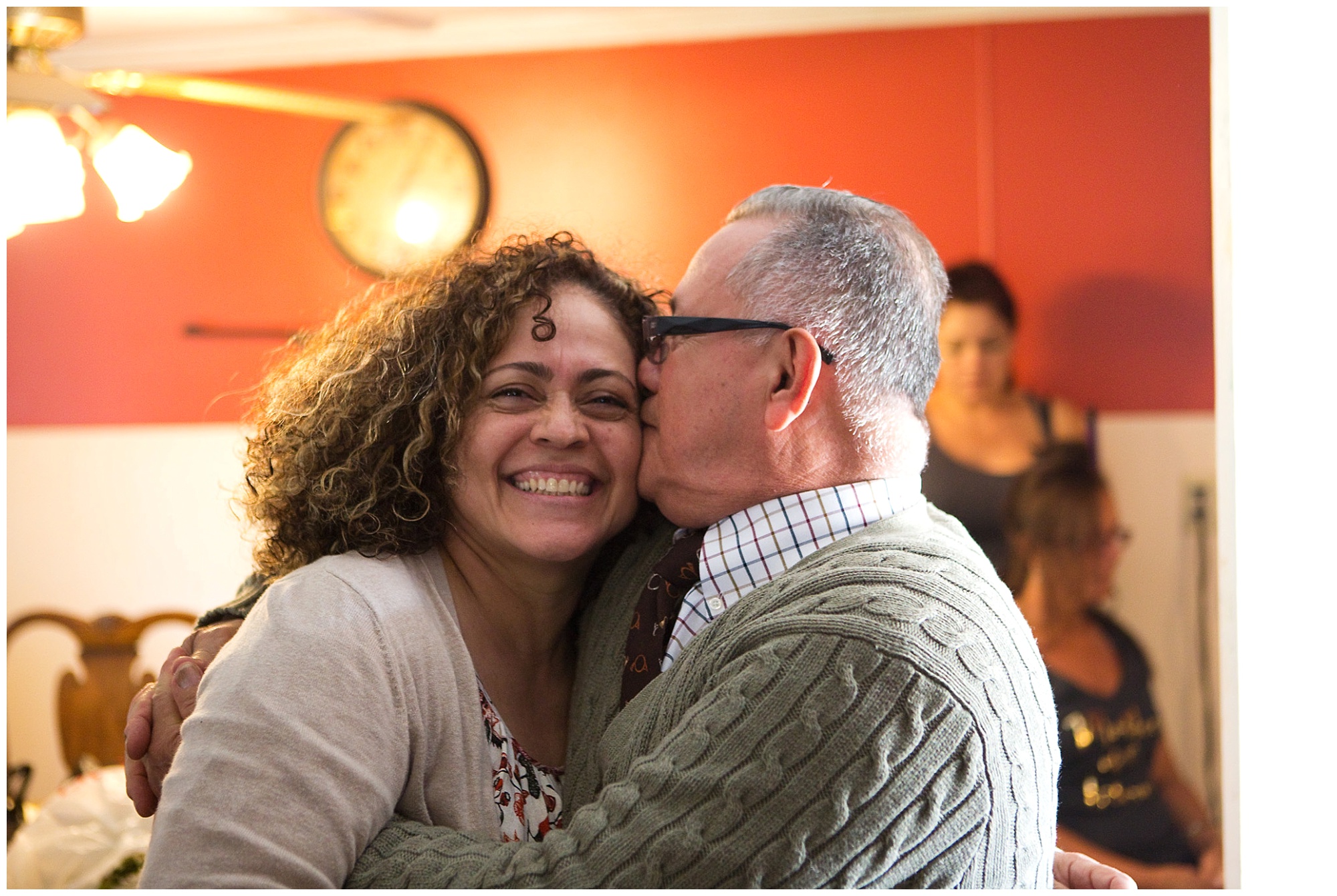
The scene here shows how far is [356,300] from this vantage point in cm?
160

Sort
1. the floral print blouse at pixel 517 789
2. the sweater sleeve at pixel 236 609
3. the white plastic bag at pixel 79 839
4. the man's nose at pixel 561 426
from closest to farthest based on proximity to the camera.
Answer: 1. the floral print blouse at pixel 517 789
2. the man's nose at pixel 561 426
3. the sweater sleeve at pixel 236 609
4. the white plastic bag at pixel 79 839

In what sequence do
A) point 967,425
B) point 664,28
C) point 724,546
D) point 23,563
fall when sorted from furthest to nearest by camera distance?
point 23,563 → point 664,28 → point 967,425 → point 724,546

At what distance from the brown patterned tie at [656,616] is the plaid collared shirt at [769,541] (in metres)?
0.02

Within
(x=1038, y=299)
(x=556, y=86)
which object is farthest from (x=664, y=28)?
(x=1038, y=299)

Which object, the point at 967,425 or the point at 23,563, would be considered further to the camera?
the point at 23,563

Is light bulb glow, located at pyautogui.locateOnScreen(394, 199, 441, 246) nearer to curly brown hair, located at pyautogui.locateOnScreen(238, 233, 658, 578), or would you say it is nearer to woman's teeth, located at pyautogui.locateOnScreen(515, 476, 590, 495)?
curly brown hair, located at pyautogui.locateOnScreen(238, 233, 658, 578)

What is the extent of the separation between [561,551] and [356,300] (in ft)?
1.60

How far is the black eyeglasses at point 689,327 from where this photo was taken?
4.53 ft

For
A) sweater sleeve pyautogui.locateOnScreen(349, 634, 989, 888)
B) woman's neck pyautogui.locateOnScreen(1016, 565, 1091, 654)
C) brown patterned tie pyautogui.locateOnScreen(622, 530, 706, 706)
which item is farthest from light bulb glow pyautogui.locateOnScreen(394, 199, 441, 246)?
sweater sleeve pyautogui.locateOnScreen(349, 634, 989, 888)

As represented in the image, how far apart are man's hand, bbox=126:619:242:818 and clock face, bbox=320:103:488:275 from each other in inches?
102

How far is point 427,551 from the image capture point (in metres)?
1.42

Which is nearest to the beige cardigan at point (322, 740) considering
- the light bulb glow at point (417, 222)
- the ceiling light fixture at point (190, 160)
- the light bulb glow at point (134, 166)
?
the ceiling light fixture at point (190, 160)

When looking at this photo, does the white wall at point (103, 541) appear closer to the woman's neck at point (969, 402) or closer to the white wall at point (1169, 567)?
the woman's neck at point (969, 402)

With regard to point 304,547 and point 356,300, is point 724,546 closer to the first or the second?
point 304,547
